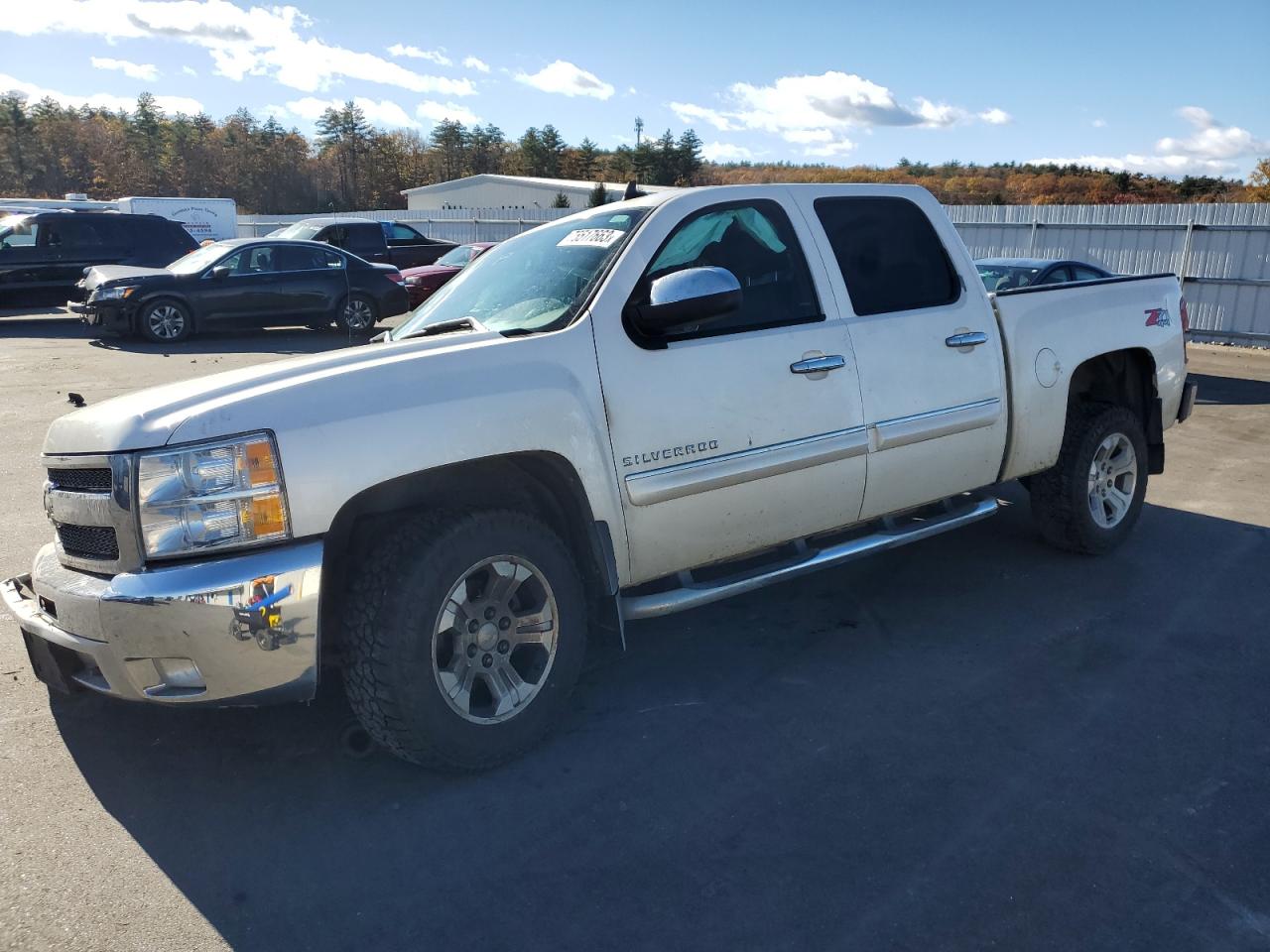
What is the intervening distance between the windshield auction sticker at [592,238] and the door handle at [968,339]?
169 cm

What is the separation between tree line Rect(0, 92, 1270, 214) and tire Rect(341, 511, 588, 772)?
6701 cm

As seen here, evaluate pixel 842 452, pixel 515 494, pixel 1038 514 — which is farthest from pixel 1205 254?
pixel 515 494

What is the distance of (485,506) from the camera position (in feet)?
11.6

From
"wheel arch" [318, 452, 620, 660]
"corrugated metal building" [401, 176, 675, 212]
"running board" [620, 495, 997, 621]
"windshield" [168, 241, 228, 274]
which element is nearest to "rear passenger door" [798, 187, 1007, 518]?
"running board" [620, 495, 997, 621]

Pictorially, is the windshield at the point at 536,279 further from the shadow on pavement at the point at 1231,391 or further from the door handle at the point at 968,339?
the shadow on pavement at the point at 1231,391

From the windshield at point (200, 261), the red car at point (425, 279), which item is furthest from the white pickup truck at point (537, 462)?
the red car at point (425, 279)

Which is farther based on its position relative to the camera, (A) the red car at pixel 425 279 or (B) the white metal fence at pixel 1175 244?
(A) the red car at pixel 425 279

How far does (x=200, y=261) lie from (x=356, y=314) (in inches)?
98.8

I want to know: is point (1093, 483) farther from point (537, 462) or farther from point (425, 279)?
point (425, 279)

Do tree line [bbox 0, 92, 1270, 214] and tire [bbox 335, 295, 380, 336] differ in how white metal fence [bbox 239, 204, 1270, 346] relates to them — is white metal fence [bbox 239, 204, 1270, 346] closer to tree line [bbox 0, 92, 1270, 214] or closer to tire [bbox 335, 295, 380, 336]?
tire [bbox 335, 295, 380, 336]

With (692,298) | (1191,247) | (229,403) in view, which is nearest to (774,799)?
(692,298)

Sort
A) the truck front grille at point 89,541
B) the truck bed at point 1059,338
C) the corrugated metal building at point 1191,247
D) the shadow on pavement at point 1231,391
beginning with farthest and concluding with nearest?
the corrugated metal building at point 1191,247, the shadow on pavement at point 1231,391, the truck bed at point 1059,338, the truck front grille at point 89,541

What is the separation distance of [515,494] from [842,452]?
4.79 feet

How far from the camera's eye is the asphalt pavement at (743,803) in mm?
2744
